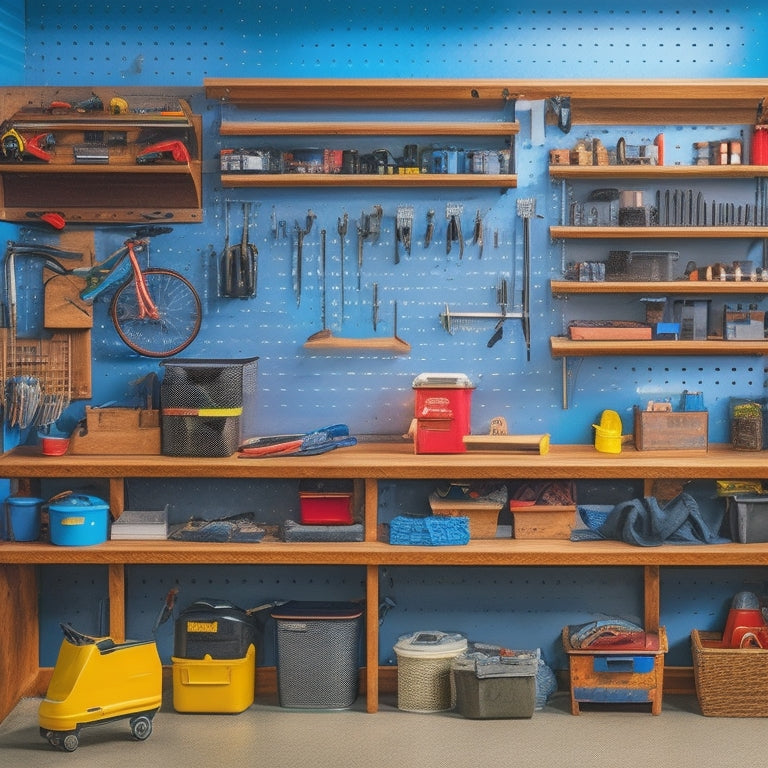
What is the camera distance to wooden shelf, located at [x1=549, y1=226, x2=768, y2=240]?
5.24 metres

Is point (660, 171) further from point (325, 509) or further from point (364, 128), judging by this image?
point (325, 509)

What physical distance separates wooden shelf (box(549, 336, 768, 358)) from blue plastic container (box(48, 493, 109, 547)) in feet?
7.06


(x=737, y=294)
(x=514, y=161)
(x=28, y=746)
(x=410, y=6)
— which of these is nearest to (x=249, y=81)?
(x=410, y=6)

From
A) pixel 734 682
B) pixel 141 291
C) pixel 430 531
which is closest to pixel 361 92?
pixel 141 291

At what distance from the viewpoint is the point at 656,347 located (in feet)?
17.2

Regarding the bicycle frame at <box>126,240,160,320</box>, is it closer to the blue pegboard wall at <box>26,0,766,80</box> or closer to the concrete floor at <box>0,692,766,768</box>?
the blue pegboard wall at <box>26,0,766,80</box>

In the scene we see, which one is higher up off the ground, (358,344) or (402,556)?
(358,344)

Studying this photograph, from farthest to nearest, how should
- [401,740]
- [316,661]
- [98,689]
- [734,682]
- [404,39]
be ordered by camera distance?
[404,39] → [316,661] → [734,682] → [401,740] → [98,689]


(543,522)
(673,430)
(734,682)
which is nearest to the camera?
(734,682)

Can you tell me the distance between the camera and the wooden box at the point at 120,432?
207 inches

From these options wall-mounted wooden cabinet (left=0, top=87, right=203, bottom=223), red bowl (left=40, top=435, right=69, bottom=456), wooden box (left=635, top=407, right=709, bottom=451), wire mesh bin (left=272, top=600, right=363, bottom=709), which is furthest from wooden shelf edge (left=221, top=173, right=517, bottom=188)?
wire mesh bin (left=272, top=600, right=363, bottom=709)

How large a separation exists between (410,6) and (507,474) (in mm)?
2195

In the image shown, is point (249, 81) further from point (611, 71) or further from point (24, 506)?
point (24, 506)

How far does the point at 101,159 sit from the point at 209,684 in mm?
2324
